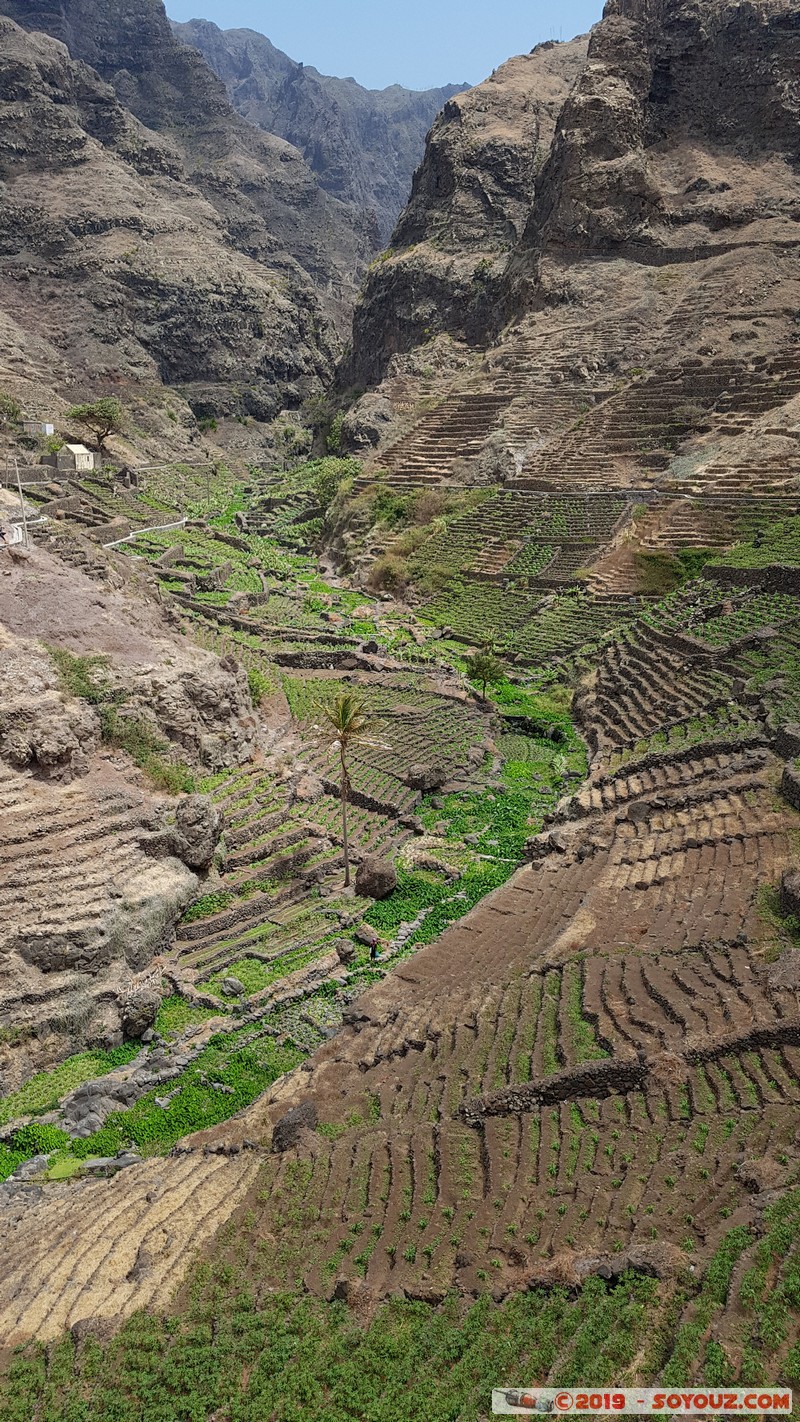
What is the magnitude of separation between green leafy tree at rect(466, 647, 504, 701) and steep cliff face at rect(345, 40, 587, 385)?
184ft

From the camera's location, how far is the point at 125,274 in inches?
4114

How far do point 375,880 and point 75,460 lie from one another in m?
55.9

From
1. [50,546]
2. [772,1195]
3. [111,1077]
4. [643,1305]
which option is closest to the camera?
[643,1305]

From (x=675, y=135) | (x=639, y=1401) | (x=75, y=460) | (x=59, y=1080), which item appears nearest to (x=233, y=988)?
(x=59, y=1080)

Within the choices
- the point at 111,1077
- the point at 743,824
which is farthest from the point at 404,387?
the point at 111,1077

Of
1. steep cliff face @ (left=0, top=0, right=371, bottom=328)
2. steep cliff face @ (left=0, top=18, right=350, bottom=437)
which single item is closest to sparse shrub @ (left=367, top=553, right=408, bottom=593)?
steep cliff face @ (left=0, top=18, right=350, bottom=437)

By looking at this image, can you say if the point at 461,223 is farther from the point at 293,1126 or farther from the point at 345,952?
the point at 293,1126

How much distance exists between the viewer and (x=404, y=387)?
84375 mm

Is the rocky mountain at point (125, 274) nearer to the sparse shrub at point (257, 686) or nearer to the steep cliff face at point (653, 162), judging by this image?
the steep cliff face at point (653, 162)

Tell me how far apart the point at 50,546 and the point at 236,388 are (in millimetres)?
79480

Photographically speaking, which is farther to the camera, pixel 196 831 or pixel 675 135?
pixel 675 135

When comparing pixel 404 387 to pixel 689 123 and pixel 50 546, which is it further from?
pixel 50 546

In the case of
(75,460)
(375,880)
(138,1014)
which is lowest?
(138,1014)

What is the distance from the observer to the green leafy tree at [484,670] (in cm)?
4094
